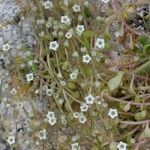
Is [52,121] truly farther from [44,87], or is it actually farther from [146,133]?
[146,133]

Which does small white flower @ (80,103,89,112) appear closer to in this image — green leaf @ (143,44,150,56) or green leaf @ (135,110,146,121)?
green leaf @ (135,110,146,121)

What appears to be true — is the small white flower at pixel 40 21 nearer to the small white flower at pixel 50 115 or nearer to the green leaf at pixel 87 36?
the green leaf at pixel 87 36

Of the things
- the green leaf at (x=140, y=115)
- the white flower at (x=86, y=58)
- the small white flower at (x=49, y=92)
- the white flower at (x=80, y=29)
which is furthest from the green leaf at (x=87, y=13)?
the green leaf at (x=140, y=115)

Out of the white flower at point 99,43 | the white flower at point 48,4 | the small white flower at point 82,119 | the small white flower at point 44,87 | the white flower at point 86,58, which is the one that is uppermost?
the white flower at point 48,4

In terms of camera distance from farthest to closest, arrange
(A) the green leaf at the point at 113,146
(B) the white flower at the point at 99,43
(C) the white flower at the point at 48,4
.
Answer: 1. (C) the white flower at the point at 48,4
2. (B) the white flower at the point at 99,43
3. (A) the green leaf at the point at 113,146

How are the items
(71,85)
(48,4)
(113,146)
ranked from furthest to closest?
(48,4) → (71,85) → (113,146)

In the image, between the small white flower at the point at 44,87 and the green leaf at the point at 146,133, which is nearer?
the green leaf at the point at 146,133

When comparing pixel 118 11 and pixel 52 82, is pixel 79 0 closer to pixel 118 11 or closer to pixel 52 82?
pixel 118 11

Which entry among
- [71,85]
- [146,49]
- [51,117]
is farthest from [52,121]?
[146,49]

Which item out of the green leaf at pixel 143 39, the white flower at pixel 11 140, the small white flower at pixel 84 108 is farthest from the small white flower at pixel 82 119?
the green leaf at pixel 143 39

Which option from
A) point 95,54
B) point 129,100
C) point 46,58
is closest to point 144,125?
point 129,100

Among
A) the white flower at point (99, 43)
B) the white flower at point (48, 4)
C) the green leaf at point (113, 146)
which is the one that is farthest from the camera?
the white flower at point (48, 4)

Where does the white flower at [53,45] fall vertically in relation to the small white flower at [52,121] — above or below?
above
